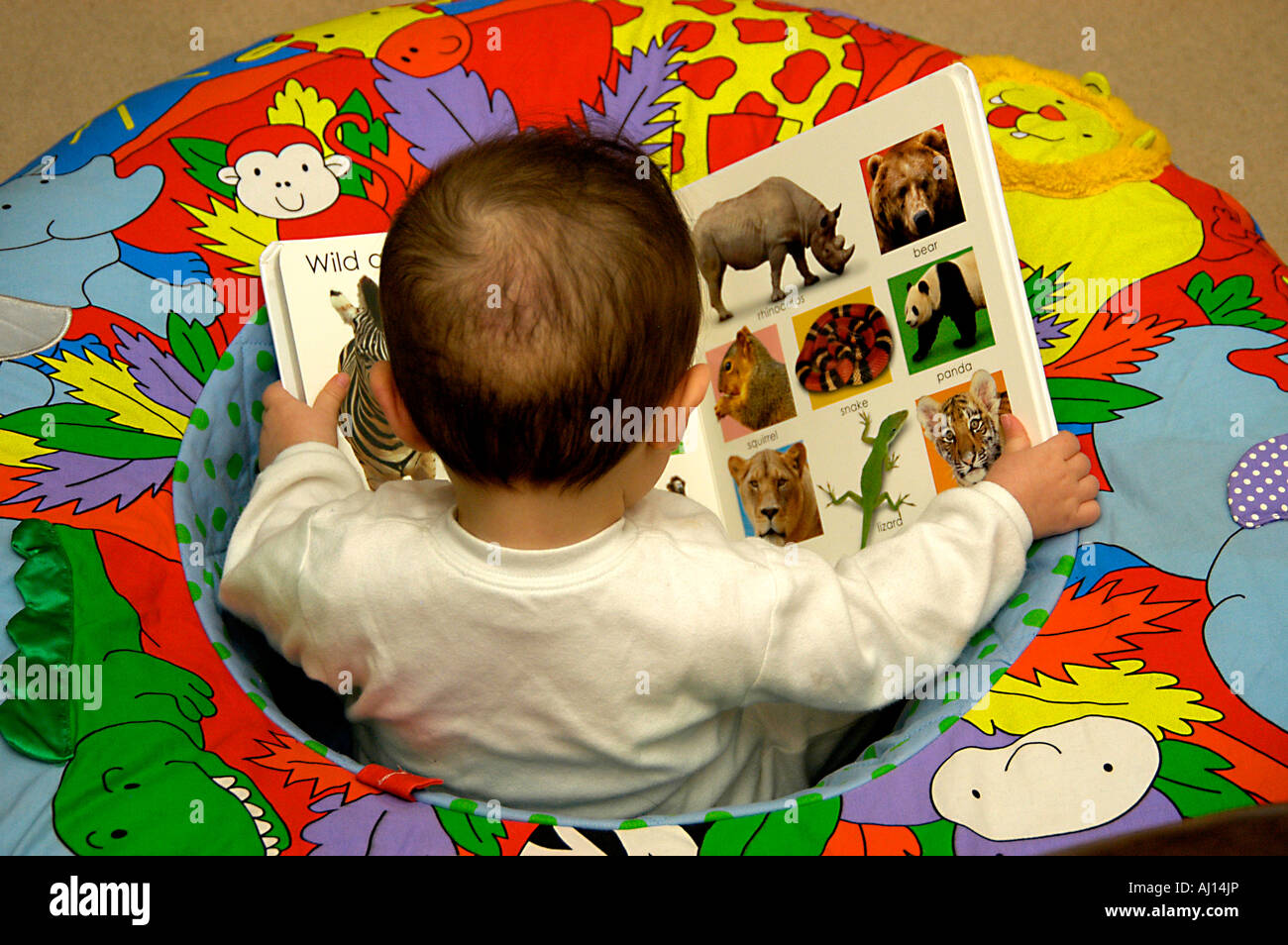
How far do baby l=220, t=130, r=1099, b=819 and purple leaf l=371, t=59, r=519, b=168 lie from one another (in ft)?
1.17

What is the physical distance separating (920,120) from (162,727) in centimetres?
57

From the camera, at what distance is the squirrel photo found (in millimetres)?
820

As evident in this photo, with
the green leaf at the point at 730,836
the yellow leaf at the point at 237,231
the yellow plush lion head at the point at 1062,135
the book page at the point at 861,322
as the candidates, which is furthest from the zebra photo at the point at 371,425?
the yellow plush lion head at the point at 1062,135

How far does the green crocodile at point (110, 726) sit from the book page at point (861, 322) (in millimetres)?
390

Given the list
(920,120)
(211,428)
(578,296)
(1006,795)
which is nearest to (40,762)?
(211,428)

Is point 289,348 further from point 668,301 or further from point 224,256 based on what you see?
point 668,301

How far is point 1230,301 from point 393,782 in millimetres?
609

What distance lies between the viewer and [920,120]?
0.74m

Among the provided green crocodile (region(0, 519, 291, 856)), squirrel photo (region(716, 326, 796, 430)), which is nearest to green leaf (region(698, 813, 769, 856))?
green crocodile (region(0, 519, 291, 856))

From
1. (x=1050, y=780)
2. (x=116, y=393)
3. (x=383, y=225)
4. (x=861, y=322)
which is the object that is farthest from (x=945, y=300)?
(x=116, y=393)

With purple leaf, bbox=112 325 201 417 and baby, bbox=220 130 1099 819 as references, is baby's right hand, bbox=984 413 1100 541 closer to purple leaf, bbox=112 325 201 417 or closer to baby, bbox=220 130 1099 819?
baby, bbox=220 130 1099 819

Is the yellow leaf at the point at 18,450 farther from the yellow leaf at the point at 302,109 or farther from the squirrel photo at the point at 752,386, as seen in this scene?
the squirrel photo at the point at 752,386

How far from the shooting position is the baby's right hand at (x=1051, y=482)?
68 cm
